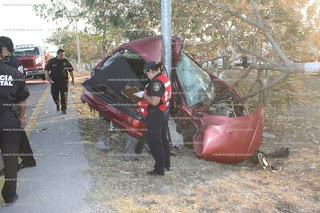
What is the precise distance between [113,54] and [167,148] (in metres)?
2.33

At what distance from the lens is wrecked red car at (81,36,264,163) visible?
4664 millimetres

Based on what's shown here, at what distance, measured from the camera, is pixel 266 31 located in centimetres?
675

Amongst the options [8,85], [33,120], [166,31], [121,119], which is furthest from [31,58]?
[8,85]

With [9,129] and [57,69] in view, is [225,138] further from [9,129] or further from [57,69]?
[57,69]

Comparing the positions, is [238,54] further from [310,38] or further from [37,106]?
[37,106]

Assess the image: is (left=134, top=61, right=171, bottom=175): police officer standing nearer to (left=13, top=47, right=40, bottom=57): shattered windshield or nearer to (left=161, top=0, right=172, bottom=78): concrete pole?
(left=161, top=0, right=172, bottom=78): concrete pole

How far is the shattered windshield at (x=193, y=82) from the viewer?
5211mm

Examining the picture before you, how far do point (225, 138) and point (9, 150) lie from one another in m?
2.93

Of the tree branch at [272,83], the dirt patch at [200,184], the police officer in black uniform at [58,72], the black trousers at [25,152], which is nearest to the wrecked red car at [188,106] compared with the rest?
the dirt patch at [200,184]

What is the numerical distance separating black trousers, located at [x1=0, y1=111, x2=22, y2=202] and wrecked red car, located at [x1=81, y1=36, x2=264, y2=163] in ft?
5.54

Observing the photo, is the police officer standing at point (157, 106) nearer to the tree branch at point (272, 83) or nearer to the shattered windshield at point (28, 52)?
the tree branch at point (272, 83)

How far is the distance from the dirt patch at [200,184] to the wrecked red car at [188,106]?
377 mm

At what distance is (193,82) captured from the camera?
538 cm

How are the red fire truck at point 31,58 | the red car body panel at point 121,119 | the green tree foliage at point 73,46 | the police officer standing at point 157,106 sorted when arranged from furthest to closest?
the green tree foliage at point 73,46 < the red fire truck at point 31,58 < the red car body panel at point 121,119 < the police officer standing at point 157,106
